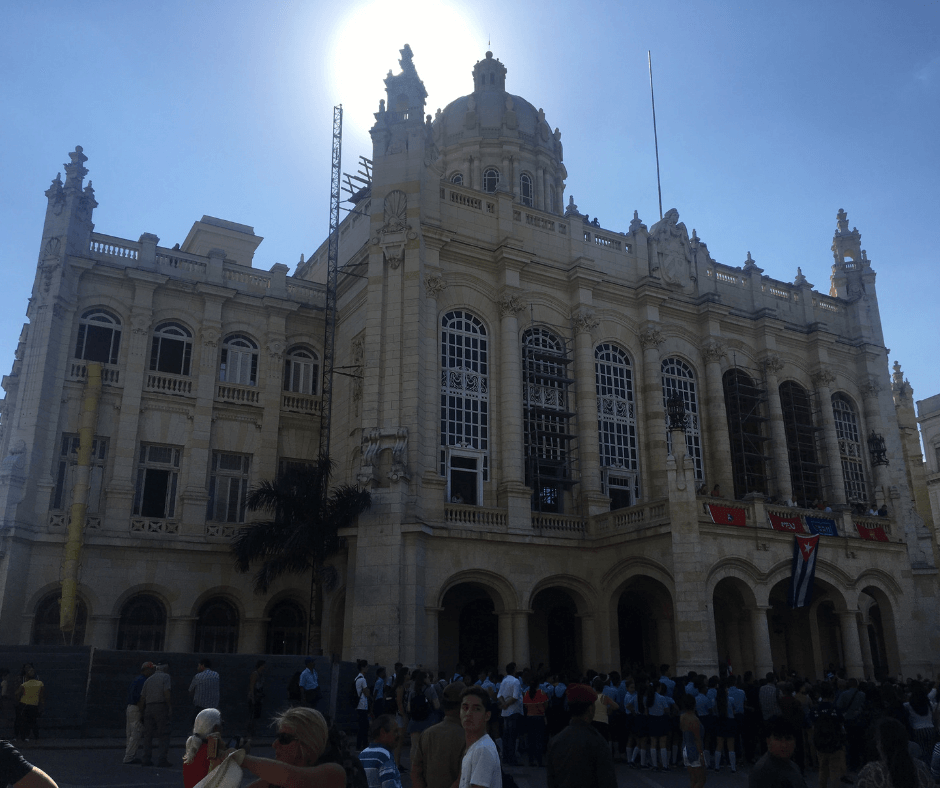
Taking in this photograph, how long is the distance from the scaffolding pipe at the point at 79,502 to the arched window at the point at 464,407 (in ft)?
39.1

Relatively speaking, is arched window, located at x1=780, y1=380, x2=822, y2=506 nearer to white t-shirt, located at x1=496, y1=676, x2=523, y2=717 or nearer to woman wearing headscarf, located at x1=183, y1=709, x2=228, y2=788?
white t-shirt, located at x1=496, y1=676, x2=523, y2=717

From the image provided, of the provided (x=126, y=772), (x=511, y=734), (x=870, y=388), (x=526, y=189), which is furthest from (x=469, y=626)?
(x=526, y=189)

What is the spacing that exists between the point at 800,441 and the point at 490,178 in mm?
20207

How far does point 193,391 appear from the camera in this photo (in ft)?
102

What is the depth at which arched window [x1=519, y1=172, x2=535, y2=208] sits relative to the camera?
43.5m

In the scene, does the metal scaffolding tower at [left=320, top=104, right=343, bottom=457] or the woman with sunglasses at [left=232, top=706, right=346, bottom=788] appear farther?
the metal scaffolding tower at [left=320, top=104, right=343, bottom=457]

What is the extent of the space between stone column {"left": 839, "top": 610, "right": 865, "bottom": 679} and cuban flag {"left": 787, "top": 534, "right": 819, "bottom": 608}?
2099 mm

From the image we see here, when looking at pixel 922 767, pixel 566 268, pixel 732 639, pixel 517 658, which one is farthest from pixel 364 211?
pixel 922 767

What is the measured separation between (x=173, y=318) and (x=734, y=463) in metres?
23.4

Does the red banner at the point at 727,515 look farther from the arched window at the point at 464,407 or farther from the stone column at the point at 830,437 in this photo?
the stone column at the point at 830,437

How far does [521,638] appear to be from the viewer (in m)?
27.2

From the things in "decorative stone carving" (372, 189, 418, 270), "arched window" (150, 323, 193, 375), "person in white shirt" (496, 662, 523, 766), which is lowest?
Result: "person in white shirt" (496, 662, 523, 766)

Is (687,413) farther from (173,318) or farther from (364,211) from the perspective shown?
(173,318)

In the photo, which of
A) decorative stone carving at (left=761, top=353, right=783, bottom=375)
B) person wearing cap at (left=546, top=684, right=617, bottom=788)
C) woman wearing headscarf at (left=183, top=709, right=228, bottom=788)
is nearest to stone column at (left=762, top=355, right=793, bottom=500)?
decorative stone carving at (left=761, top=353, right=783, bottom=375)
